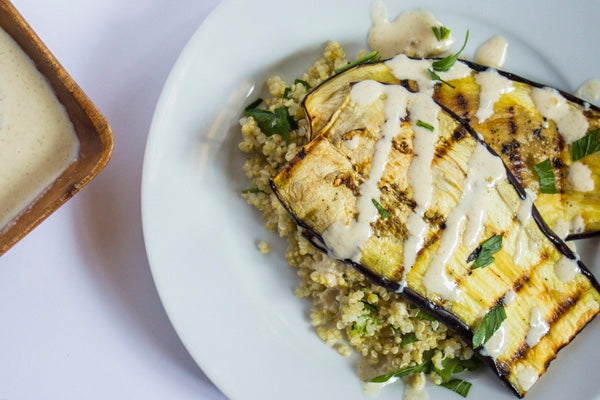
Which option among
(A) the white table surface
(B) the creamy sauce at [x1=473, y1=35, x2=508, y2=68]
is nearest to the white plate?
(B) the creamy sauce at [x1=473, y1=35, x2=508, y2=68]

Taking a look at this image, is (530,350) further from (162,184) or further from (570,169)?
(162,184)

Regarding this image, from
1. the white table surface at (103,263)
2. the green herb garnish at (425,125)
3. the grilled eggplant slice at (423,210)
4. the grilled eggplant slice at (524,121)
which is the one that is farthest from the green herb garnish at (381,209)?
the white table surface at (103,263)

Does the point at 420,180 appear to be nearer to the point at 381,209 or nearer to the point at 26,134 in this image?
the point at 381,209

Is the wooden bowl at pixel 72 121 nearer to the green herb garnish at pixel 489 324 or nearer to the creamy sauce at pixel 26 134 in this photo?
the creamy sauce at pixel 26 134

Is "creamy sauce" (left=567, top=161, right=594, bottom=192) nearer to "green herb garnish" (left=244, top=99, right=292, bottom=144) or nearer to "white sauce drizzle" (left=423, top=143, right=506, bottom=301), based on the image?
"white sauce drizzle" (left=423, top=143, right=506, bottom=301)

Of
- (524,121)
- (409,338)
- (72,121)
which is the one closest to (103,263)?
(72,121)

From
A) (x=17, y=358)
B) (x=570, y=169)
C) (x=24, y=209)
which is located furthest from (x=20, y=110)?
(x=570, y=169)
